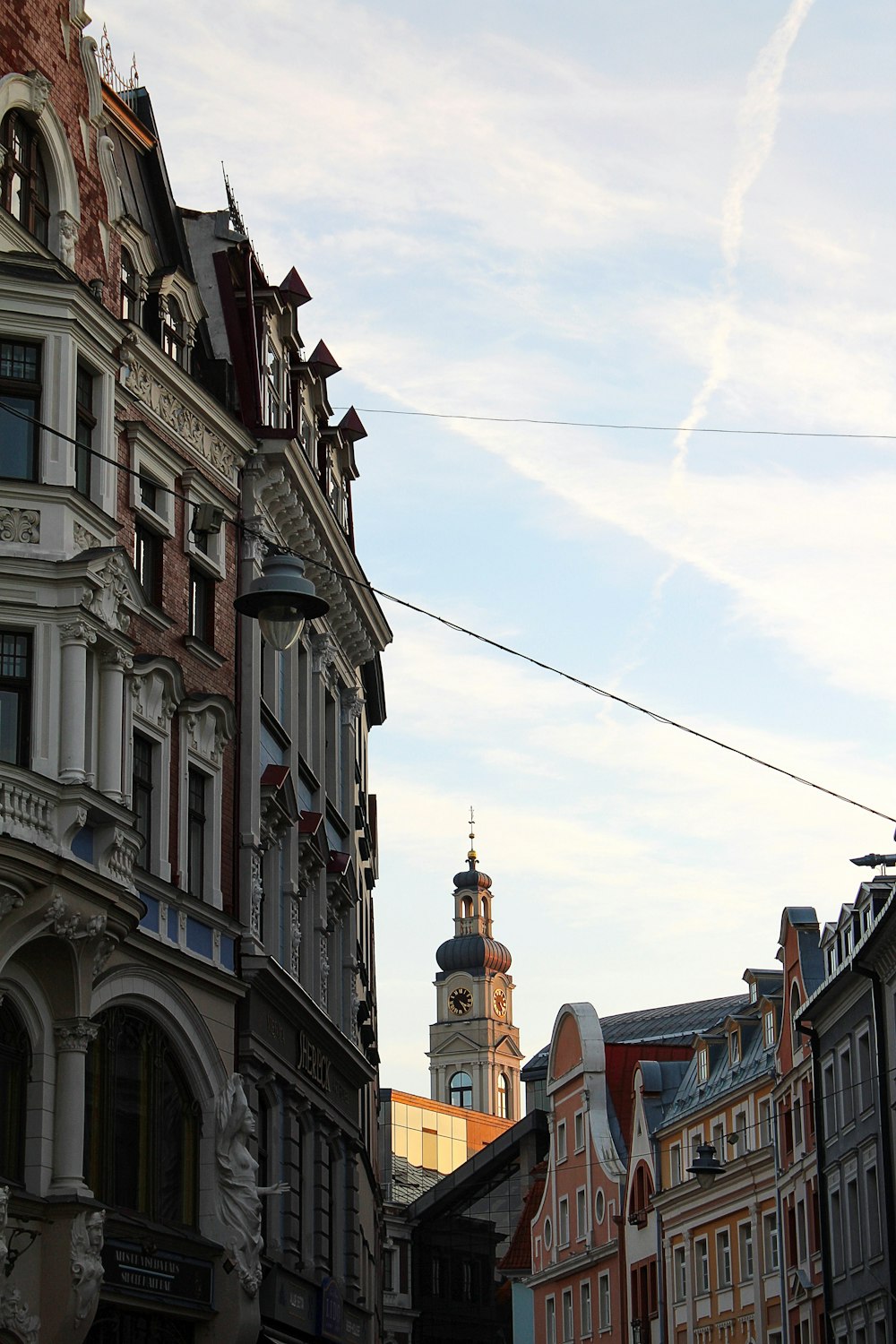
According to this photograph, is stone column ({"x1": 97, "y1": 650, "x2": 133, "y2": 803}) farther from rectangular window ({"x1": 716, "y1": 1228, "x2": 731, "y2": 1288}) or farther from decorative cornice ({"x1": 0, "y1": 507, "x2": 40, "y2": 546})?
rectangular window ({"x1": 716, "y1": 1228, "x2": 731, "y2": 1288})

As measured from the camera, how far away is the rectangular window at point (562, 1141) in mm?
74625

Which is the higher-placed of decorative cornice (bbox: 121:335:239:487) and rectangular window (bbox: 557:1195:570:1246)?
decorative cornice (bbox: 121:335:239:487)

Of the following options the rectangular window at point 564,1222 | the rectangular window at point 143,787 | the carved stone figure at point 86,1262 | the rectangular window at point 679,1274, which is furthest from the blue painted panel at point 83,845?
the rectangular window at point 564,1222

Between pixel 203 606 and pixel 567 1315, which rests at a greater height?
pixel 203 606

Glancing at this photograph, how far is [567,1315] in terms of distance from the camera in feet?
238

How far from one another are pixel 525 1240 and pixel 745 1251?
93.6 feet

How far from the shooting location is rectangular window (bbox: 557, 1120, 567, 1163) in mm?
74625

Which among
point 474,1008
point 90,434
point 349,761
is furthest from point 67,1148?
point 474,1008

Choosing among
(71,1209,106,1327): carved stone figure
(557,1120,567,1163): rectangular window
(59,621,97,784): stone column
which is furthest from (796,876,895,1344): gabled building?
(557,1120,567,1163): rectangular window

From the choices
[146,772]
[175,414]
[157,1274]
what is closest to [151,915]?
[146,772]

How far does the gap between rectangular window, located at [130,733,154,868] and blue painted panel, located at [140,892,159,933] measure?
1.88 feet

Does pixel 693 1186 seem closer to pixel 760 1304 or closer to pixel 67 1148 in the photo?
pixel 760 1304

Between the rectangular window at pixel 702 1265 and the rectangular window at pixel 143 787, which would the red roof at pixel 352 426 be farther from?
the rectangular window at pixel 702 1265

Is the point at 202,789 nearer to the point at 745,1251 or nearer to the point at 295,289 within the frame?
the point at 295,289
